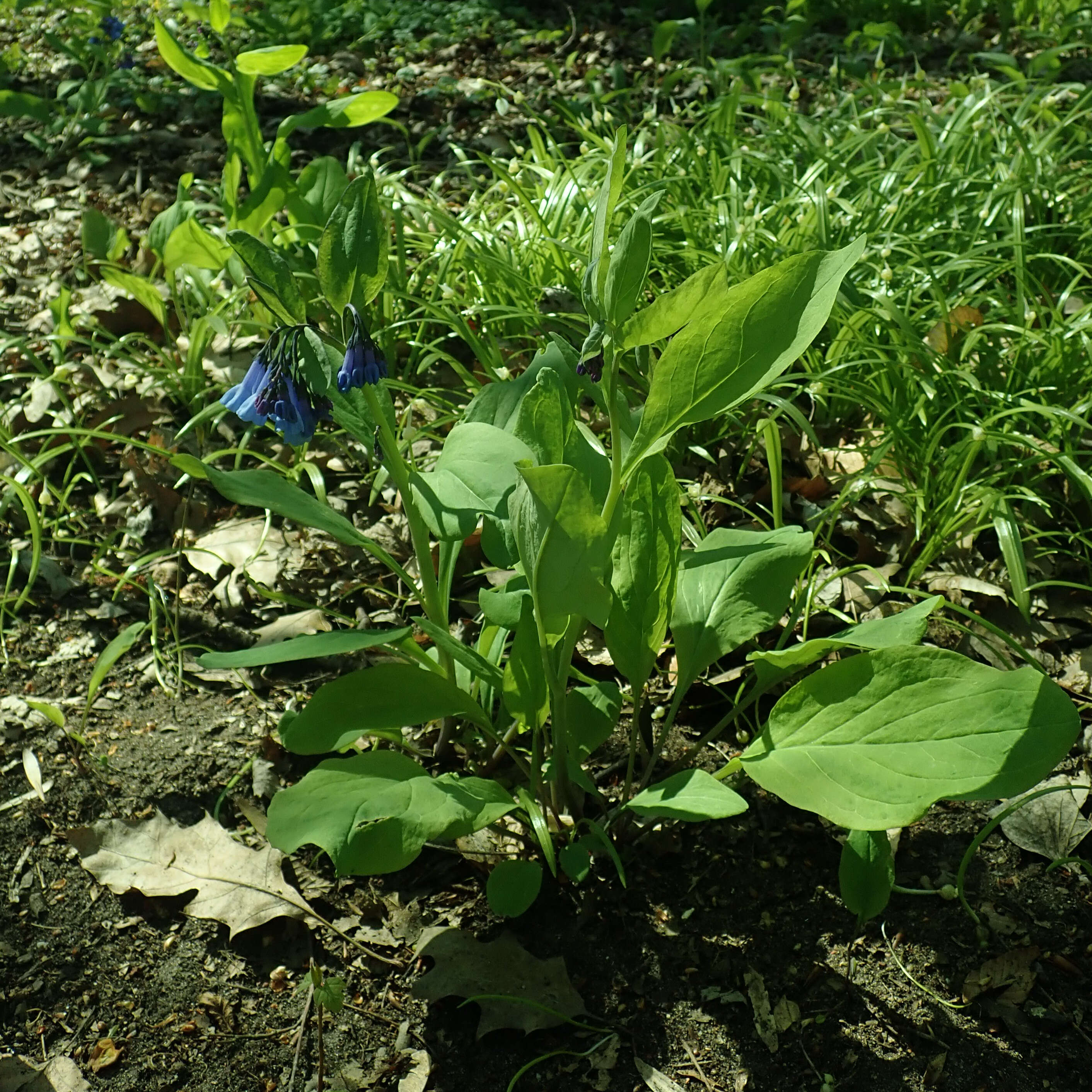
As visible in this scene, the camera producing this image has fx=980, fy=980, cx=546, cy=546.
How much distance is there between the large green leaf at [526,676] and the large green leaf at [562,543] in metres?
0.20

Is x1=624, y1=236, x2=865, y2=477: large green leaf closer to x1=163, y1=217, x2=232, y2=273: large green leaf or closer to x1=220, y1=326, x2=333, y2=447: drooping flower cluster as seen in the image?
x1=220, y1=326, x2=333, y2=447: drooping flower cluster

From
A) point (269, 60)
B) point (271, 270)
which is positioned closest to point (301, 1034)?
point (271, 270)

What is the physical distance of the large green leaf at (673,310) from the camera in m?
1.16

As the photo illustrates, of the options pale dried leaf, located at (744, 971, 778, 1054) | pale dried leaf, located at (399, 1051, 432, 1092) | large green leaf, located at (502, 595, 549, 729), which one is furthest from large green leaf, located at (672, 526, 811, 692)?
pale dried leaf, located at (399, 1051, 432, 1092)

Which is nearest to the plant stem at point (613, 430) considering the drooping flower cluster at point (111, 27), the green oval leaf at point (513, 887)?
the green oval leaf at point (513, 887)

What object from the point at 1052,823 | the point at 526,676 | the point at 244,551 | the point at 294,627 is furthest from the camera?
the point at 244,551

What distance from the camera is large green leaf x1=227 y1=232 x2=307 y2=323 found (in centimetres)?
120

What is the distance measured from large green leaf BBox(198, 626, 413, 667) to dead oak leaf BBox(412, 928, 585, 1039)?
537 mm

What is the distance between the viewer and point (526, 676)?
4.81ft

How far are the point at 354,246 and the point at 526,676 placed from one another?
65 centimetres

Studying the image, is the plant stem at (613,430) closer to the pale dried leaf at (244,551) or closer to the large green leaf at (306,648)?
the large green leaf at (306,648)

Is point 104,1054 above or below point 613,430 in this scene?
below

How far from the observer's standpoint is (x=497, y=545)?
143cm

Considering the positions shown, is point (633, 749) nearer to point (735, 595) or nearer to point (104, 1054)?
point (735, 595)
